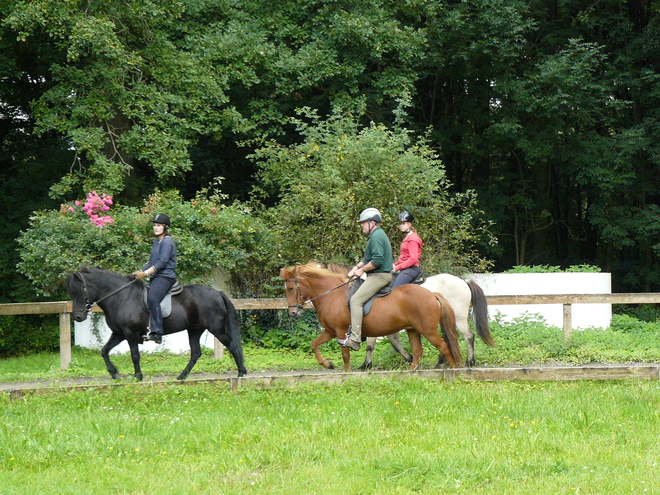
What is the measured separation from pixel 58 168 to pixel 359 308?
13.6m

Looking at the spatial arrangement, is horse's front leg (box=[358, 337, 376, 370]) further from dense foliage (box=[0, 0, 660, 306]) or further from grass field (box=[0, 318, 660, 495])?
dense foliage (box=[0, 0, 660, 306])

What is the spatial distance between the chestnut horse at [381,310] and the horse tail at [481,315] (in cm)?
98

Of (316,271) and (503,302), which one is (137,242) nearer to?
(316,271)

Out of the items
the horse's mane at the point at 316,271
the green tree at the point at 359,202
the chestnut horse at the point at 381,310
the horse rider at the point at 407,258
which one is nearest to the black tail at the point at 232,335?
the chestnut horse at the point at 381,310

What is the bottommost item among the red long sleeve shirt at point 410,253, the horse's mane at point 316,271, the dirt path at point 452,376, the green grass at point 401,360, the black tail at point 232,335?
the green grass at point 401,360

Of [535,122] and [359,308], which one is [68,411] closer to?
[359,308]

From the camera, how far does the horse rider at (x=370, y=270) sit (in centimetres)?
1141

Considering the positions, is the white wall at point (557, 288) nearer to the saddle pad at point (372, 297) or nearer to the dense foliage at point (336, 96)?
the dense foliage at point (336, 96)

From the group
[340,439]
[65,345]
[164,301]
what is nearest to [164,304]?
[164,301]

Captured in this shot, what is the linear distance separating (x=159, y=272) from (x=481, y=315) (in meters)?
5.23

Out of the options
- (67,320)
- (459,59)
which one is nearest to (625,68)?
(459,59)

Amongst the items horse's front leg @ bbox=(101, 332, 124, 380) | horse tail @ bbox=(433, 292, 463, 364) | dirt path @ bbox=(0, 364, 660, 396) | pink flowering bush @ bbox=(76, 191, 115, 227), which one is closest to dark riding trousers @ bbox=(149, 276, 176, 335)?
horse's front leg @ bbox=(101, 332, 124, 380)

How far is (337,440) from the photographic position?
7219mm

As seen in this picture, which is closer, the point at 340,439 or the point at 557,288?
the point at 340,439
